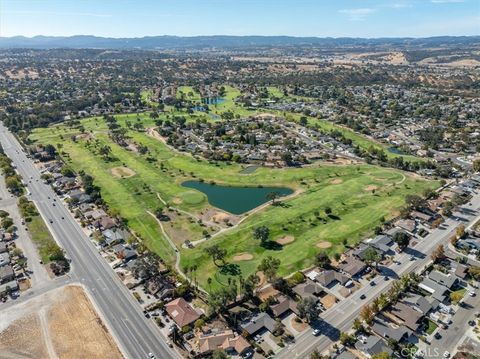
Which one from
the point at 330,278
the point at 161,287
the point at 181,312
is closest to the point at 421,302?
the point at 330,278

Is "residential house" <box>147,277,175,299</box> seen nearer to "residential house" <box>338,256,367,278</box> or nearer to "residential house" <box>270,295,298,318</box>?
"residential house" <box>270,295,298,318</box>

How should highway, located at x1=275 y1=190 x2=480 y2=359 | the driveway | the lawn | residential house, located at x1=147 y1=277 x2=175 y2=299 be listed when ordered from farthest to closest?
the lawn
the driveway
residential house, located at x1=147 y1=277 x2=175 y2=299
highway, located at x1=275 y1=190 x2=480 y2=359

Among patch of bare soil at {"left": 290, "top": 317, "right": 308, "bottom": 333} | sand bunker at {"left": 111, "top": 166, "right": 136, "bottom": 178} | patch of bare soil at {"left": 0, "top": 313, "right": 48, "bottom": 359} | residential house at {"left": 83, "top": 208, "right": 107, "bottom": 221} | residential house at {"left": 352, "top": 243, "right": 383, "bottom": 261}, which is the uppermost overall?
sand bunker at {"left": 111, "top": 166, "right": 136, "bottom": 178}

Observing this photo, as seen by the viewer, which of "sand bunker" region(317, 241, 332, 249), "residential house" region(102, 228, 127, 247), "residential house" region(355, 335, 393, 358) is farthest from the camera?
"residential house" region(102, 228, 127, 247)

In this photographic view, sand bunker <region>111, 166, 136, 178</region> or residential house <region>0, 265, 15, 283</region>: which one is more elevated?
sand bunker <region>111, 166, 136, 178</region>

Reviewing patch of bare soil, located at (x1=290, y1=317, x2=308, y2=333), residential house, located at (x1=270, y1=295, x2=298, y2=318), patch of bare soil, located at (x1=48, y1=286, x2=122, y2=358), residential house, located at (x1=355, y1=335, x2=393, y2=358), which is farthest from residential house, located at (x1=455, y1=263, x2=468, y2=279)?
patch of bare soil, located at (x1=48, y1=286, x2=122, y2=358)

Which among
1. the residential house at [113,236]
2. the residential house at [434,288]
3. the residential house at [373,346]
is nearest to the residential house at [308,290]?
the residential house at [373,346]

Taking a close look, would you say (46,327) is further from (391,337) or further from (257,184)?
(257,184)

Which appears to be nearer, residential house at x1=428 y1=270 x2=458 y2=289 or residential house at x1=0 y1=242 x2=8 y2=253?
residential house at x1=428 y1=270 x2=458 y2=289
